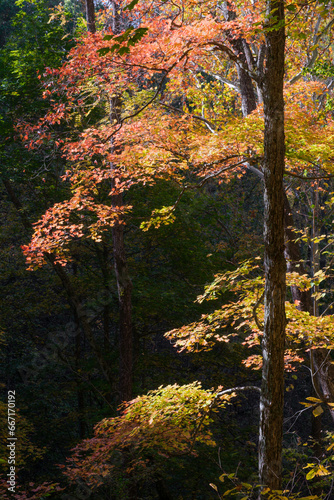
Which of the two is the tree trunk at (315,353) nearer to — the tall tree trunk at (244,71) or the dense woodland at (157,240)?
the dense woodland at (157,240)

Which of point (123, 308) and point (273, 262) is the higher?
point (273, 262)

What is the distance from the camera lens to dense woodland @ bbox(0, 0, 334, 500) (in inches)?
175

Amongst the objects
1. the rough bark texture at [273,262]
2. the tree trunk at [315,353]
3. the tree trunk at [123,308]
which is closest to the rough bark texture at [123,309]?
the tree trunk at [123,308]

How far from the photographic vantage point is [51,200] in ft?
35.6

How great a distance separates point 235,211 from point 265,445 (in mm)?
11107

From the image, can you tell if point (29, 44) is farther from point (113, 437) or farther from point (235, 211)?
point (113, 437)

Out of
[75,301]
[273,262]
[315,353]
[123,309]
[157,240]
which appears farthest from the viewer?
[157,240]

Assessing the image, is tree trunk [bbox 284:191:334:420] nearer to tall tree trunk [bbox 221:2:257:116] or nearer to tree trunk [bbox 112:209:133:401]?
tall tree trunk [bbox 221:2:257:116]

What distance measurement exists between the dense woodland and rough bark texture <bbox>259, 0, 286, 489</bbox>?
1cm

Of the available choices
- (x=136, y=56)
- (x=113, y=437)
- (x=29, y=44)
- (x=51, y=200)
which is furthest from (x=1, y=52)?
(x=113, y=437)

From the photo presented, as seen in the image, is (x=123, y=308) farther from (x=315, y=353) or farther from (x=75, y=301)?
(x=315, y=353)

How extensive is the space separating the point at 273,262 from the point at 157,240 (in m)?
7.70

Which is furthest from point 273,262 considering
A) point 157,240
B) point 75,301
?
point 75,301

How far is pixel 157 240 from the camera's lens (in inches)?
420
